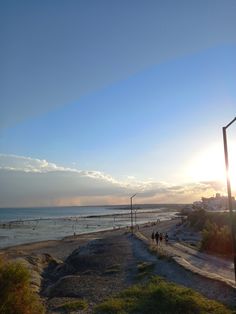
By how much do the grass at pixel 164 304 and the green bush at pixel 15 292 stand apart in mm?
3148

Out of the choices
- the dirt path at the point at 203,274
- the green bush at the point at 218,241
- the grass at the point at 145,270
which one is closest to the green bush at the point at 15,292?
the dirt path at the point at 203,274

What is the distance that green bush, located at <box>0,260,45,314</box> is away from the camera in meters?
14.8

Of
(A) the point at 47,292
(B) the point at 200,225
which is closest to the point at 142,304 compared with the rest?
(A) the point at 47,292

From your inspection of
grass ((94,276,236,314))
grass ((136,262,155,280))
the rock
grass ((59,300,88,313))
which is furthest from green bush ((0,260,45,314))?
grass ((136,262,155,280))

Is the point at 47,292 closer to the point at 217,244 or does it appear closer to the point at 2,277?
the point at 2,277

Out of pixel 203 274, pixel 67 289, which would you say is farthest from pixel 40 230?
pixel 203 274

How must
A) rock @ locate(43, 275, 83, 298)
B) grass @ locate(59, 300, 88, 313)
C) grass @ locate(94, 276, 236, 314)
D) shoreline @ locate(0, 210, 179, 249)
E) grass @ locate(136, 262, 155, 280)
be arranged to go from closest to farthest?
1. grass @ locate(94, 276, 236, 314)
2. grass @ locate(59, 300, 88, 313)
3. rock @ locate(43, 275, 83, 298)
4. grass @ locate(136, 262, 155, 280)
5. shoreline @ locate(0, 210, 179, 249)

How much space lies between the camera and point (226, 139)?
18.0 m

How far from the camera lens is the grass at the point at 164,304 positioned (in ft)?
53.4

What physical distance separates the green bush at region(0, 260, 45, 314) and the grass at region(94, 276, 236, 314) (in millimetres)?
3148

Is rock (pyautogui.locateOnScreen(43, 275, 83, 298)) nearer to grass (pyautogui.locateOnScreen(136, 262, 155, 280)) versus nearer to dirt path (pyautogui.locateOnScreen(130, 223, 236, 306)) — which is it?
grass (pyautogui.locateOnScreen(136, 262, 155, 280))

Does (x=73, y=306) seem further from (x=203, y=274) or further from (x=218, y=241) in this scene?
(x=218, y=241)

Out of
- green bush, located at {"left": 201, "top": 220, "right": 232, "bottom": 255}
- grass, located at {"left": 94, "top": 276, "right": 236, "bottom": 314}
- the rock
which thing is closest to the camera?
grass, located at {"left": 94, "top": 276, "right": 236, "bottom": 314}

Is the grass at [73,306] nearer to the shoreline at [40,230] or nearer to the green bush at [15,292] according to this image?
the green bush at [15,292]
